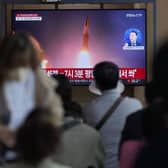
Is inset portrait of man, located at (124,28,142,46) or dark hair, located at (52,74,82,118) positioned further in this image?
inset portrait of man, located at (124,28,142,46)

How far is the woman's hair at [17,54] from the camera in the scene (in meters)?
2.20

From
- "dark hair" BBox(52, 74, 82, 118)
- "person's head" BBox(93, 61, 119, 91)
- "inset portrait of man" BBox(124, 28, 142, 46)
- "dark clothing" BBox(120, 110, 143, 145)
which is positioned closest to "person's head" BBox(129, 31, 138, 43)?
"inset portrait of man" BBox(124, 28, 142, 46)

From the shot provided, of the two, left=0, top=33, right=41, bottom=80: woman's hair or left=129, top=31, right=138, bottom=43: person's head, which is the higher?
left=129, top=31, right=138, bottom=43: person's head

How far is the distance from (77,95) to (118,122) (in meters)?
3.17

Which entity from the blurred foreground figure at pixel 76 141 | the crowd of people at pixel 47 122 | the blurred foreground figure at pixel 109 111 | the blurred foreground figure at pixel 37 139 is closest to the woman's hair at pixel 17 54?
the crowd of people at pixel 47 122

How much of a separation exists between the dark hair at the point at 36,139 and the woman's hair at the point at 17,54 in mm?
327

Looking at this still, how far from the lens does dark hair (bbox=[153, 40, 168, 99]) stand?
180 cm

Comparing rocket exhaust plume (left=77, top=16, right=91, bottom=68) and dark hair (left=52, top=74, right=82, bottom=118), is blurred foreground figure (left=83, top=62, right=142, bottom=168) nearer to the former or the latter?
dark hair (left=52, top=74, right=82, bottom=118)

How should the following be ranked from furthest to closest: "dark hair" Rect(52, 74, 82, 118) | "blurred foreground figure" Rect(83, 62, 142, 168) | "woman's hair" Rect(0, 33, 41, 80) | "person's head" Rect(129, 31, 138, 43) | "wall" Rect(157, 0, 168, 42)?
"wall" Rect(157, 0, 168, 42) → "person's head" Rect(129, 31, 138, 43) → "blurred foreground figure" Rect(83, 62, 142, 168) → "dark hair" Rect(52, 74, 82, 118) → "woman's hair" Rect(0, 33, 41, 80)

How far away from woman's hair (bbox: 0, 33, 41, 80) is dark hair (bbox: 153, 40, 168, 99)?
0.63 metres

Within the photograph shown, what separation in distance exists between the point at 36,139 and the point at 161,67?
544 millimetres

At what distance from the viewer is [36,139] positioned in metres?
1.90

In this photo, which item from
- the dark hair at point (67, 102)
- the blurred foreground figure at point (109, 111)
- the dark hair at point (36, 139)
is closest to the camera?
the dark hair at point (36, 139)

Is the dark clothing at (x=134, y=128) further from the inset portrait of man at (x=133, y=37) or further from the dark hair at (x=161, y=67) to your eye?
the inset portrait of man at (x=133, y=37)
